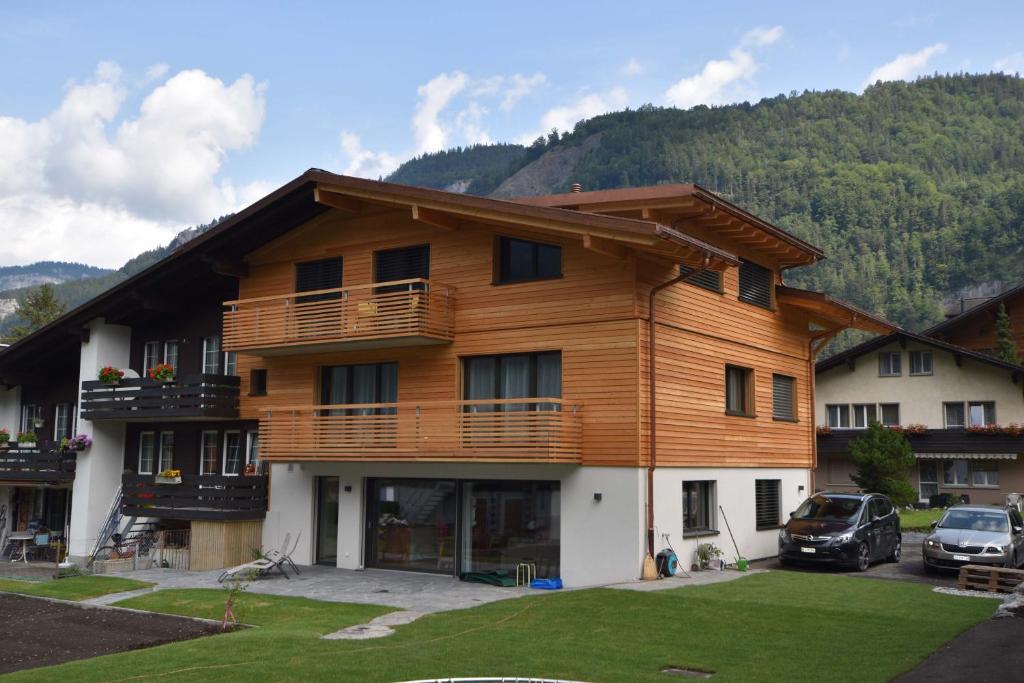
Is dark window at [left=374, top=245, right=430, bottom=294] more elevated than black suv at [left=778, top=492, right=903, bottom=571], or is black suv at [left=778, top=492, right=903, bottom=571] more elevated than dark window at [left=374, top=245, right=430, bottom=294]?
dark window at [left=374, top=245, right=430, bottom=294]

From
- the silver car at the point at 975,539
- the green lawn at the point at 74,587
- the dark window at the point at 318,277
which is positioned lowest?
the green lawn at the point at 74,587

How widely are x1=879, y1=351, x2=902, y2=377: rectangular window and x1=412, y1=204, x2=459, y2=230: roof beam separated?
92.8 feet

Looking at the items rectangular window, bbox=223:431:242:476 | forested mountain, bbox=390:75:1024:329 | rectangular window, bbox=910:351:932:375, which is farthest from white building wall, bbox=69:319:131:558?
forested mountain, bbox=390:75:1024:329

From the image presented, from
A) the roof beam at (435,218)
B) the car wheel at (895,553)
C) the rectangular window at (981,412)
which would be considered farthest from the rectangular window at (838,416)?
the roof beam at (435,218)

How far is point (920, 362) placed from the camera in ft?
142

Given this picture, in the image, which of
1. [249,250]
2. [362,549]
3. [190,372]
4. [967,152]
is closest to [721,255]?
[362,549]

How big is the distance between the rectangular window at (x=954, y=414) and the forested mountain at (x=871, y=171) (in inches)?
2277

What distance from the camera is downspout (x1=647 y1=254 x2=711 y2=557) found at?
1970 centimetres

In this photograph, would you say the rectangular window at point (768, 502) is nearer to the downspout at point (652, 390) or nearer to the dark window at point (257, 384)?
the downspout at point (652, 390)

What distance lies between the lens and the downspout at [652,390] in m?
19.7

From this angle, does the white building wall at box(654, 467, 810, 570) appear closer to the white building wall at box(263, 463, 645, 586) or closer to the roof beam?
the white building wall at box(263, 463, 645, 586)

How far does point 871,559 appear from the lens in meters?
22.1

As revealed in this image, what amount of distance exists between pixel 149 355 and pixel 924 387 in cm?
3209

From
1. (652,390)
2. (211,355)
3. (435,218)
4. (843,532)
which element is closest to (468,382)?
(435,218)
